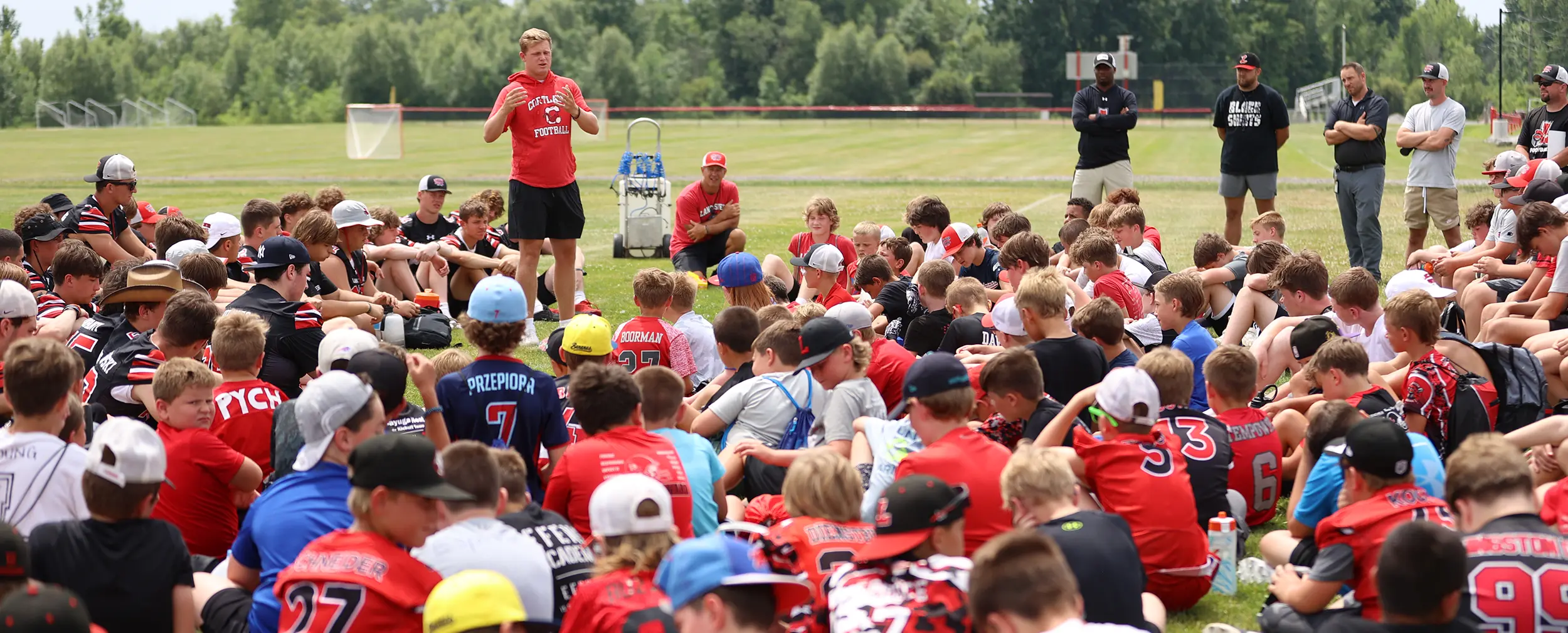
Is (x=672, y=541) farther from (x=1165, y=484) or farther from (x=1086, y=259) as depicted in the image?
(x=1086, y=259)

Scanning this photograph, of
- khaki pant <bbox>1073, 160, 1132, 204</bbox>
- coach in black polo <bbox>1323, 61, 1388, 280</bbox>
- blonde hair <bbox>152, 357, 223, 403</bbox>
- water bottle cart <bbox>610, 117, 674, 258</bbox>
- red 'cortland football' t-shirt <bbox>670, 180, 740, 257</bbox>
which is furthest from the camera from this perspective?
water bottle cart <bbox>610, 117, 674, 258</bbox>

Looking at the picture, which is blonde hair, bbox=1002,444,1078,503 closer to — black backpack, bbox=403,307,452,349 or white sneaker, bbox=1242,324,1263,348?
white sneaker, bbox=1242,324,1263,348

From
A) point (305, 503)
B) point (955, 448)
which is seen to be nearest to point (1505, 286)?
point (955, 448)

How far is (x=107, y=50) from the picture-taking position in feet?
322

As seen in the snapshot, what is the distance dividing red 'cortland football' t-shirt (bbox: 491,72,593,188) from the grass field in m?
1.48

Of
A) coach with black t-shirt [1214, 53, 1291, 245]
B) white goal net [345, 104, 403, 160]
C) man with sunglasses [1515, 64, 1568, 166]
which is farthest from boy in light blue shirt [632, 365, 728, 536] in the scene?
white goal net [345, 104, 403, 160]

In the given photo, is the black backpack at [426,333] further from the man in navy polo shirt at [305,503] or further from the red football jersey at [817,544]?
the red football jersey at [817,544]

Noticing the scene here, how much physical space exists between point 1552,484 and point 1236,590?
1417 mm

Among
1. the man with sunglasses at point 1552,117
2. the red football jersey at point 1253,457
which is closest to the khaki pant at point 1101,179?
the man with sunglasses at point 1552,117

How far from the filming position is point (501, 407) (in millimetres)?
6125

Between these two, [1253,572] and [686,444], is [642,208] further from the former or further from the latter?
[1253,572]

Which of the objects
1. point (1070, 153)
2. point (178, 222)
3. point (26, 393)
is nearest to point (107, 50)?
point (1070, 153)

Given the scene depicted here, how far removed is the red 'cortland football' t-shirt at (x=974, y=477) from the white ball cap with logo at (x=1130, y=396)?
0.57 meters

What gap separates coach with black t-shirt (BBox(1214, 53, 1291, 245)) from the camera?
14.8 meters
